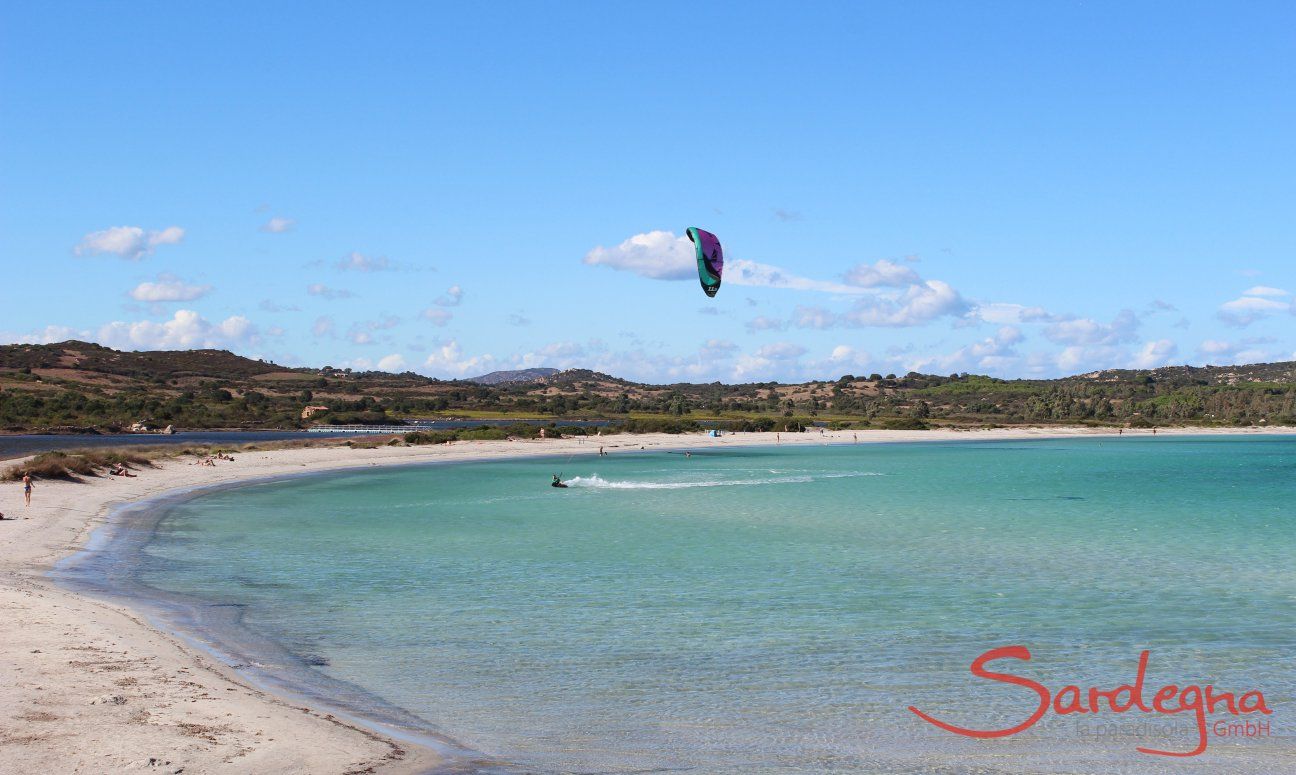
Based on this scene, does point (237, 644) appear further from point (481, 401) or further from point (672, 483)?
point (481, 401)

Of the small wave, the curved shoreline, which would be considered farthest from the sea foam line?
the curved shoreline

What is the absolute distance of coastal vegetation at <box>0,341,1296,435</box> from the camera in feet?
375

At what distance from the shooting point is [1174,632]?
15852mm

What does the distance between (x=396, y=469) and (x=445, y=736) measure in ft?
174

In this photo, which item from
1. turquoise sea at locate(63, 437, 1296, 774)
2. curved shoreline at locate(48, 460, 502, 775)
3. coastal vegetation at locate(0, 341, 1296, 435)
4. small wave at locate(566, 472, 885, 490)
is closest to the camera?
curved shoreline at locate(48, 460, 502, 775)

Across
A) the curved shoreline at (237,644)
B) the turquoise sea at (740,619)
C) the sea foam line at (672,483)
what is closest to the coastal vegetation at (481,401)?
the sea foam line at (672,483)

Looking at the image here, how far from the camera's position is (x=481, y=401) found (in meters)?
166

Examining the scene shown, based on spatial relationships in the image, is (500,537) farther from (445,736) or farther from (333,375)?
(333,375)

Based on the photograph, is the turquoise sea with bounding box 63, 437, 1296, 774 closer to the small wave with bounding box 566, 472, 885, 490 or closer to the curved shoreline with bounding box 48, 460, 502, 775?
the curved shoreline with bounding box 48, 460, 502, 775

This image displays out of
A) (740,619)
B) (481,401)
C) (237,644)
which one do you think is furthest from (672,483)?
(481,401)

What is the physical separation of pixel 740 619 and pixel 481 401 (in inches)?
5972

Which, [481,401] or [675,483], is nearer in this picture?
[675,483]

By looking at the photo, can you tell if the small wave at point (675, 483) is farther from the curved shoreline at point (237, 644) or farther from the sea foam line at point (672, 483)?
the curved shoreline at point (237, 644)

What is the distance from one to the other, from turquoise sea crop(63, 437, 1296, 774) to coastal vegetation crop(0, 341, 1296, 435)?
61.6 metres
